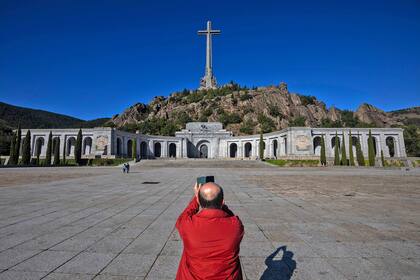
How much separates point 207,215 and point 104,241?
3253mm

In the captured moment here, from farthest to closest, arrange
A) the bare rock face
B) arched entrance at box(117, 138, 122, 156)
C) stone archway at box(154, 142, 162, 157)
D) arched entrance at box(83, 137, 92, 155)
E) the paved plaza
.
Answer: the bare rock face
stone archway at box(154, 142, 162, 157)
arched entrance at box(83, 137, 92, 155)
arched entrance at box(117, 138, 122, 156)
the paved plaza

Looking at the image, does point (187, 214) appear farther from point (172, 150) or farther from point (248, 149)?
point (172, 150)

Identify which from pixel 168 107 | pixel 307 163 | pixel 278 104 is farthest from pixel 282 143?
pixel 168 107

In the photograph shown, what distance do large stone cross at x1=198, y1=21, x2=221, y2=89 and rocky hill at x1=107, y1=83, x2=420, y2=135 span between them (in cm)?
283

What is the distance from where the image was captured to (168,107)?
10312 cm

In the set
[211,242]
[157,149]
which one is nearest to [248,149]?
[157,149]

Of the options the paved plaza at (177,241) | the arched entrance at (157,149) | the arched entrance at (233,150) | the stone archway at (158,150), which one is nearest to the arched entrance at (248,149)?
the arched entrance at (233,150)

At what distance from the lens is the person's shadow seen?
329cm

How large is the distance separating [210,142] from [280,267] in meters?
64.6

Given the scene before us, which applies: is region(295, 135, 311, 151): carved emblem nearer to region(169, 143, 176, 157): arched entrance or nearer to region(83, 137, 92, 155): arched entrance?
region(169, 143, 176, 157): arched entrance

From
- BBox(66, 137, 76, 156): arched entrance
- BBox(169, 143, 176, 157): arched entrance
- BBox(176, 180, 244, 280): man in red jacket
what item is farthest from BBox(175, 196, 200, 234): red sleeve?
BBox(169, 143, 176, 157): arched entrance

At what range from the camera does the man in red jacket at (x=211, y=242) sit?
81.4 inches

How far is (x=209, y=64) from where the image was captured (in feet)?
306

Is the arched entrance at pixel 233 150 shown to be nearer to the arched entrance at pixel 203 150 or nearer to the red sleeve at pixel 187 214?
the arched entrance at pixel 203 150
